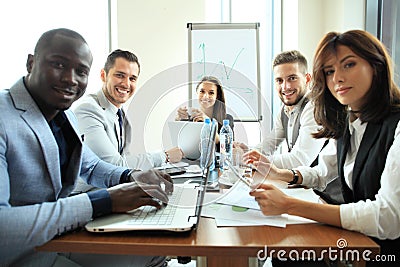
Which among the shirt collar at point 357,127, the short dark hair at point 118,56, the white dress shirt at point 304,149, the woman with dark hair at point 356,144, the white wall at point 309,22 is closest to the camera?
the woman with dark hair at point 356,144

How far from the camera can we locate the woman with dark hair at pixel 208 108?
1320 mm

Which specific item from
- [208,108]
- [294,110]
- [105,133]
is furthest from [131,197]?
[294,110]

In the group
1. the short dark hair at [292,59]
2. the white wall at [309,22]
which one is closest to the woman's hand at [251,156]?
the short dark hair at [292,59]

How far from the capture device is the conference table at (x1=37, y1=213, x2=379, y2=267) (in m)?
0.71

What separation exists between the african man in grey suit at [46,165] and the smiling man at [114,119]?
270 millimetres

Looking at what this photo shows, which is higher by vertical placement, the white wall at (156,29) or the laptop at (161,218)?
the white wall at (156,29)

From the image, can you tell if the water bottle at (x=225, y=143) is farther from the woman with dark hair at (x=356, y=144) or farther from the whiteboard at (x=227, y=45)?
the whiteboard at (x=227, y=45)

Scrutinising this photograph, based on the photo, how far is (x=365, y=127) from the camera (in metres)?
1.09

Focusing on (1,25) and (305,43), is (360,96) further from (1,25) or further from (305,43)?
(1,25)

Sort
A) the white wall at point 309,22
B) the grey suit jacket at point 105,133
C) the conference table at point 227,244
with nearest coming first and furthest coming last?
1. the conference table at point 227,244
2. the grey suit jacket at point 105,133
3. the white wall at point 309,22

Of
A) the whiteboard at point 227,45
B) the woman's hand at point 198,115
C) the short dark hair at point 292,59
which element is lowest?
the woman's hand at point 198,115

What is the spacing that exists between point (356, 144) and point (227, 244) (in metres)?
0.67

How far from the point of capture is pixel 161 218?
0.83 metres

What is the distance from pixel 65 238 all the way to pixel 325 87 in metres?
1.03
